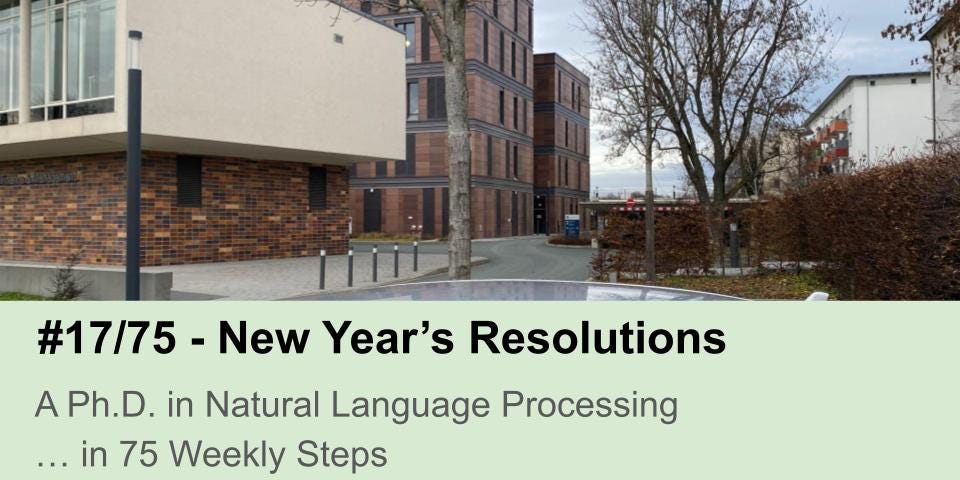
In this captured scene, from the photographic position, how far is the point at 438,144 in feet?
155

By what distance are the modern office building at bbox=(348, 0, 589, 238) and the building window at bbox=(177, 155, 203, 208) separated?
24.4 meters

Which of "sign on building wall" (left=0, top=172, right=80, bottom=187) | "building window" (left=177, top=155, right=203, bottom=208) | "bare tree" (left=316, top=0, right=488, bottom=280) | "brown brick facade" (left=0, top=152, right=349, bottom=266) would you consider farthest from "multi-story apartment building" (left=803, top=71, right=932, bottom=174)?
"bare tree" (left=316, top=0, right=488, bottom=280)

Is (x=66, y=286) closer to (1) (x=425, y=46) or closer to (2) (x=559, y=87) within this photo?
(1) (x=425, y=46)

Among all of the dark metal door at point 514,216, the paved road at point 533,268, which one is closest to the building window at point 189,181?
the paved road at point 533,268

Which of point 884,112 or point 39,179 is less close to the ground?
point 884,112

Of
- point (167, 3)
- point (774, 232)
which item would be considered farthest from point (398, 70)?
point (774, 232)

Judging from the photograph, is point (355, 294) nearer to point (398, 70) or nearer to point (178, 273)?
point (178, 273)

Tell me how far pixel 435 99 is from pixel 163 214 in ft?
91.0

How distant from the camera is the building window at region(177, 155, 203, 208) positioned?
862 inches

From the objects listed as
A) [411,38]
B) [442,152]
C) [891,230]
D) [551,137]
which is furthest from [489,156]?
[891,230]

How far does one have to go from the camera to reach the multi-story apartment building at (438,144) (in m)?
47.1

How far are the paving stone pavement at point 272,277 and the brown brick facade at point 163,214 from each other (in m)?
0.91

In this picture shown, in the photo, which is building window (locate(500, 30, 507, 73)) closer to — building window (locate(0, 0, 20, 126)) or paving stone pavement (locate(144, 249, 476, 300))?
paving stone pavement (locate(144, 249, 476, 300))

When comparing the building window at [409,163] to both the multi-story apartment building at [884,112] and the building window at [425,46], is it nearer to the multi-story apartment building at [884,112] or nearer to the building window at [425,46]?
the building window at [425,46]
